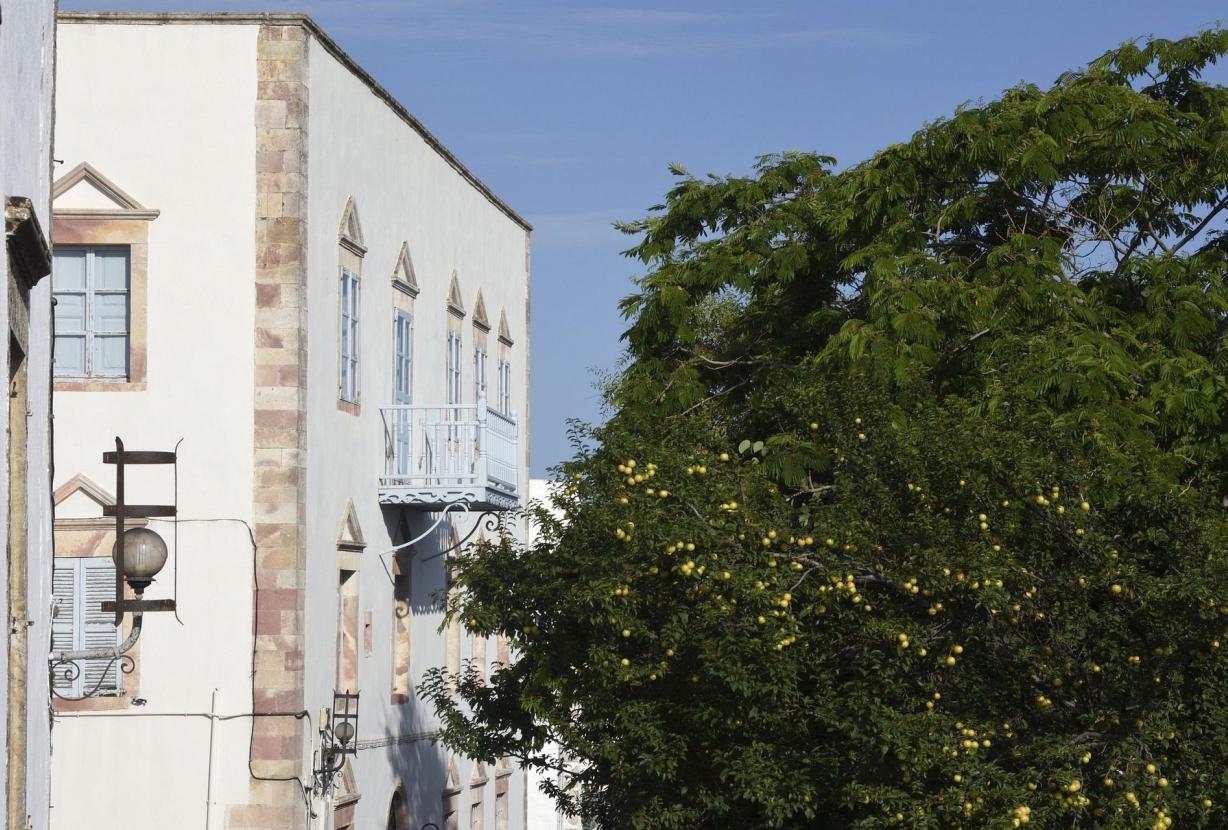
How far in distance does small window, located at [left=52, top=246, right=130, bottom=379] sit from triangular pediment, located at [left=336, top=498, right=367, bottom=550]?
117 inches

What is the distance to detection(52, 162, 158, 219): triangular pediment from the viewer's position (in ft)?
65.6

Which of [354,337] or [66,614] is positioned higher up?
[354,337]

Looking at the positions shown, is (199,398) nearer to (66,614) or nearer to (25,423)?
(66,614)

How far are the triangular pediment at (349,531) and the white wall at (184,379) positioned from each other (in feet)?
6.17

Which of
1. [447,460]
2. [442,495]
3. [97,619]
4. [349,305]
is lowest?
[97,619]

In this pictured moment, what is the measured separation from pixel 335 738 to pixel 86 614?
3.08 meters

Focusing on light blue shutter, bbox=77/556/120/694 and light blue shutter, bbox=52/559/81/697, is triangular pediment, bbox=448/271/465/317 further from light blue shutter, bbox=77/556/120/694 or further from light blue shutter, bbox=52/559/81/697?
light blue shutter, bbox=52/559/81/697

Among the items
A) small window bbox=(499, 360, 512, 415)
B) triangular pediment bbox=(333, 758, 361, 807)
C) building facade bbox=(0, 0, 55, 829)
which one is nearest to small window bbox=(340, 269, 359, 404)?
triangular pediment bbox=(333, 758, 361, 807)

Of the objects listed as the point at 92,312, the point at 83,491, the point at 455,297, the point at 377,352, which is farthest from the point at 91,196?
the point at 455,297

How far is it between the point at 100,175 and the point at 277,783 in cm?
622

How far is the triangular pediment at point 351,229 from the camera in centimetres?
2200

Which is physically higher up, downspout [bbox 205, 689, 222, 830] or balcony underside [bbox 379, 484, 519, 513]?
balcony underside [bbox 379, 484, 519, 513]

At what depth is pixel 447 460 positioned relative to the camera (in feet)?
79.3

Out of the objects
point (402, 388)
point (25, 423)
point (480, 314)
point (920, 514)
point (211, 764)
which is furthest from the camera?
point (480, 314)
